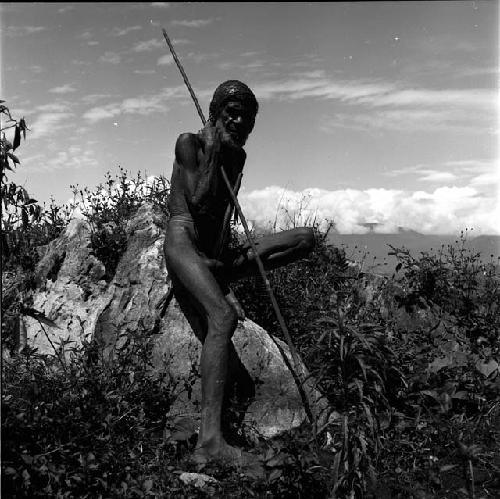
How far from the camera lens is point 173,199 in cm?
471

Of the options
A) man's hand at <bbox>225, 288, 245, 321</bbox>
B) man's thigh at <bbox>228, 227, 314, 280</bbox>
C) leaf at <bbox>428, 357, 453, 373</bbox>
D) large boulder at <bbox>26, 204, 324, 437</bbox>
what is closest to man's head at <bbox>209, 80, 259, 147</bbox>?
man's thigh at <bbox>228, 227, 314, 280</bbox>

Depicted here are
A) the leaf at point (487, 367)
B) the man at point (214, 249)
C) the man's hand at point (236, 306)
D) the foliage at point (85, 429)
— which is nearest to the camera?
the foliage at point (85, 429)

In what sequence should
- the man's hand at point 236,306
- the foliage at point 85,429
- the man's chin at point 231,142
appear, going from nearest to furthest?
1. the foliage at point 85,429
2. the man's chin at point 231,142
3. the man's hand at point 236,306

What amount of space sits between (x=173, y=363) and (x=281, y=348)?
3.01ft

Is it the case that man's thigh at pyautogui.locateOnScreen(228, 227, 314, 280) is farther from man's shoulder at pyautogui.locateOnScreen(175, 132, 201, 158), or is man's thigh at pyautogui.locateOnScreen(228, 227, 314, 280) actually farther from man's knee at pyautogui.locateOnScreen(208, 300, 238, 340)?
man's shoulder at pyautogui.locateOnScreen(175, 132, 201, 158)

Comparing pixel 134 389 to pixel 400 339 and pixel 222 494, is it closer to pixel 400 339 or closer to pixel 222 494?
pixel 222 494

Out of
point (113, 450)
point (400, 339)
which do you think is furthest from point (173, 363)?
point (400, 339)

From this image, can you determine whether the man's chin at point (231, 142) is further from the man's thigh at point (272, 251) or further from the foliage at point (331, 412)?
the foliage at point (331, 412)

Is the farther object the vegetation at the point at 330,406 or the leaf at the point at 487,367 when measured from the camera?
the leaf at the point at 487,367

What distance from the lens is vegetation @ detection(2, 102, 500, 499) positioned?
11.0ft

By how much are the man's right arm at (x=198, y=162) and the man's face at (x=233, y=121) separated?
12 centimetres

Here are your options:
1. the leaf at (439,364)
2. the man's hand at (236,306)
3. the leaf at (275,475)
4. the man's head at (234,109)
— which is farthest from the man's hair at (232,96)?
the leaf at (275,475)

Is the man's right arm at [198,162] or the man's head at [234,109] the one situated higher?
the man's head at [234,109]

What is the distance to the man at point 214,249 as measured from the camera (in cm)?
419
